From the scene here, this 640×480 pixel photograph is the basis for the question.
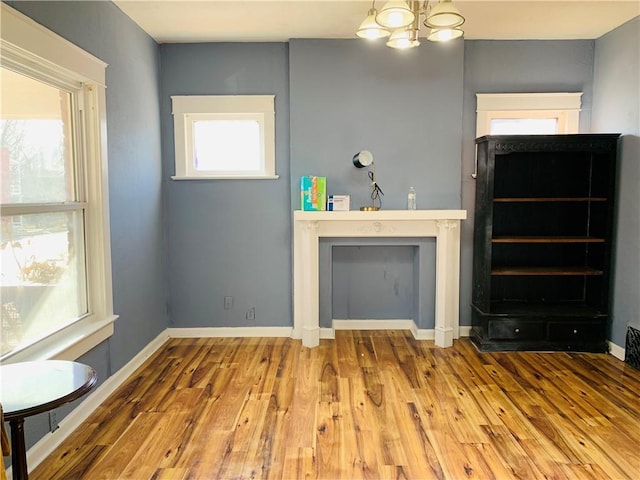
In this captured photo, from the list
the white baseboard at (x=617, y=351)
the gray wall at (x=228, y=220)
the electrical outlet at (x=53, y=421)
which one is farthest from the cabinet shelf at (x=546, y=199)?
the electrical outlet at (x=53, y=421)

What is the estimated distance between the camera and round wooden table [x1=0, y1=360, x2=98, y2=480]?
5.04 ft

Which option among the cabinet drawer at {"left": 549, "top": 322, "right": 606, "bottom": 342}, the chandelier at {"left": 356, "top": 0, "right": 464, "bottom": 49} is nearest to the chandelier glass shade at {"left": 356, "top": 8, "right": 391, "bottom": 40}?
the chandelier at {"left": 356, "top": 0, "right": 464, "bottom": 49}

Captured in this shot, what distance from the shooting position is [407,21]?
2.45 m

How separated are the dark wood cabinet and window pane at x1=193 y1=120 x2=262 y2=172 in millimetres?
1971

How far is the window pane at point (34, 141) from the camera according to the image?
217 cm

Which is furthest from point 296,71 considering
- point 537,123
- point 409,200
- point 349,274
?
point 537,123

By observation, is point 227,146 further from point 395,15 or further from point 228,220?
point 395,15

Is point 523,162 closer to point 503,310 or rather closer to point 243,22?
point 503,310

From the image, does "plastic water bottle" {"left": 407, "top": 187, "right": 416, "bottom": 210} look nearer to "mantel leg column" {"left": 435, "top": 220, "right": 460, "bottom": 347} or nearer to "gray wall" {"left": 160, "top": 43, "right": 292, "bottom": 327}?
"mantel leg column" {"left": 435, "top": 220, "right": 460, "bottom": 347}

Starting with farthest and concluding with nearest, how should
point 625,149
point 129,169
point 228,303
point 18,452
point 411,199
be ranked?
point 228,303, point 411,199, point 625,149, point 129,169, point 18,452

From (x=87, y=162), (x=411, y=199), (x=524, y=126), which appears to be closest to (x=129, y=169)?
(x=87, y=162)

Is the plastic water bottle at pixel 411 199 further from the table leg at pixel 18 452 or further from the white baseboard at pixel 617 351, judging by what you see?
the table leg at pixel 18 452

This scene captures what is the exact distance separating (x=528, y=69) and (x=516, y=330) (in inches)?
88.2

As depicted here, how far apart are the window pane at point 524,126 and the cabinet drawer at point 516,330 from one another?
1659mm
